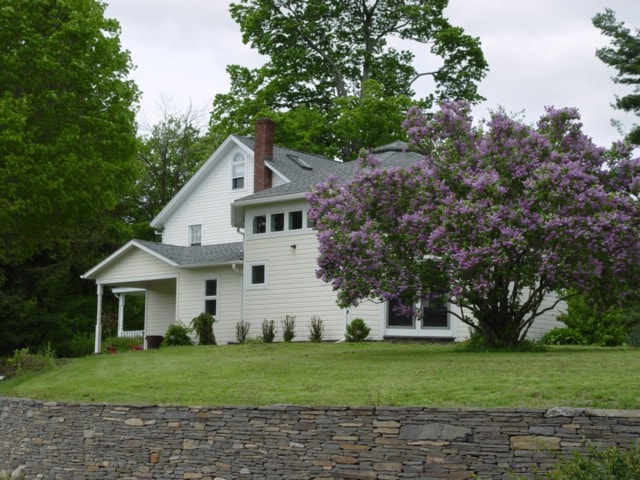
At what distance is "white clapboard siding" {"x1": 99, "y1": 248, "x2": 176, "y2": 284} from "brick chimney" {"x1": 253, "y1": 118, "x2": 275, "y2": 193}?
4.13 metres

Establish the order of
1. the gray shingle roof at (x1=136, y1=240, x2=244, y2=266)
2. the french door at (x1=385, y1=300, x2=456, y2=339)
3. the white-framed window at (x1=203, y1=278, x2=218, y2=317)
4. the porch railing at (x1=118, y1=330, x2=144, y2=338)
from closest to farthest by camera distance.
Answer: the french door at (x1=385, y1=300, x2=456, y2=339) → the gray shingle roof at (x1=136, y1=240, x2=244, y2=266) → the white-framed window at (x1=203, y1=278, x2=218, y2=317) → the porch railing at (x1=118, y1=330, x2=144, y2=338)

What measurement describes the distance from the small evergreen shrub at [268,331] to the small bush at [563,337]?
7.82m

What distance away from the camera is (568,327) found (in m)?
24.8

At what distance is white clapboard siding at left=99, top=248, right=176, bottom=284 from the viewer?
3055 cm

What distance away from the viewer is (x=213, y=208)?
33062 mm

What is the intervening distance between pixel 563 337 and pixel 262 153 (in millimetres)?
12241

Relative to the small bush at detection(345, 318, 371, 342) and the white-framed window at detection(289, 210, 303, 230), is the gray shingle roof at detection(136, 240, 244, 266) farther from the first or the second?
the small bush at detection(345, 318, 371, 342)

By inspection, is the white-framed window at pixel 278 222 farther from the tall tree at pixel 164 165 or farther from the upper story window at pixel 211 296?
the tall tree at pixel 164 165

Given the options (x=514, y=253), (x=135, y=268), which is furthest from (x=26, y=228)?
(x=514, y=253)

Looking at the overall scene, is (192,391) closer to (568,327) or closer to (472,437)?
(472,437)

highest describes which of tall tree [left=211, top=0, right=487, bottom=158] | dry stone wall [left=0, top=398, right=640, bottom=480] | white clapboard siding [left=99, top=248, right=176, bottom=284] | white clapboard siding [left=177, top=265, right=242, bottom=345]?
tall tree [left=211, top=0, right=487, bottom=158]

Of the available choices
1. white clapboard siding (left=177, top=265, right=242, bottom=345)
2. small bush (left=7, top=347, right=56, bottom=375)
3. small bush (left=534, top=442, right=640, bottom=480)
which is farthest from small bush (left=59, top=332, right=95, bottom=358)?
small bush (left=534, top=442, right=640, bottom=480)

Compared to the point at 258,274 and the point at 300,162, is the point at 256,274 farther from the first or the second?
the point at 300,162

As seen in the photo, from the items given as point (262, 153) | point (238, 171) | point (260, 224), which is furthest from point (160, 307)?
point (262, 153)
